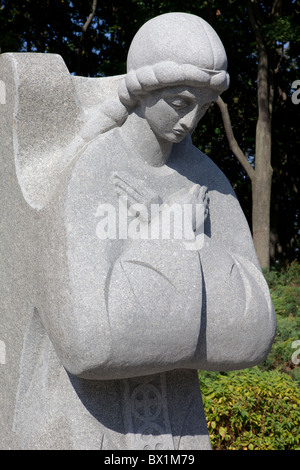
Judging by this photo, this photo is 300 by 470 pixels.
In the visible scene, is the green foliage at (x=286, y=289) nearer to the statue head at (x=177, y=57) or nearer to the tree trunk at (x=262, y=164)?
the tree trunk at (x=262, y=164)

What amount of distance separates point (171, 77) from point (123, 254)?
2.76ft

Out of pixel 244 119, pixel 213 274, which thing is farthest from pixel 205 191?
pixel 244 119

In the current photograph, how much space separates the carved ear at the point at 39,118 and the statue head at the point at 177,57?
0.44 m

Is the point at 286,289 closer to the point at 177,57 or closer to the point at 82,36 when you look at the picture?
the point at 82,36

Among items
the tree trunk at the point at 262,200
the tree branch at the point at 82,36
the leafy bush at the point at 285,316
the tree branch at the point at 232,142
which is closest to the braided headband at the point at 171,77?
the leafy bush at the point at 285,316

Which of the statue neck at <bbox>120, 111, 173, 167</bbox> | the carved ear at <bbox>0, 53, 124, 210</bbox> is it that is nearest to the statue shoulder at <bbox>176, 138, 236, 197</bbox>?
the statue neck at <bbox>120, 111, 173, 167</bbox>

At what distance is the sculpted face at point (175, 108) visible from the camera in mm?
2854

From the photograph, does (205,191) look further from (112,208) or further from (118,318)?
(118,318)

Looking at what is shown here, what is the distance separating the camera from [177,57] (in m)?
2.78

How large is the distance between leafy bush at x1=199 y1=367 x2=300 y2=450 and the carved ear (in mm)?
2671

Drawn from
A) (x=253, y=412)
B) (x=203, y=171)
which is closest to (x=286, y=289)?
(x=253, y=412)

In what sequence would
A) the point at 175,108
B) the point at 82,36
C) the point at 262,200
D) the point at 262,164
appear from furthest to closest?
the point at 82,36 → the point at 262,164 → the point at 262,200 → the point at 175,108

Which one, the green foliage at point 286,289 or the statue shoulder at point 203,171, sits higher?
the statue shoulder at point 203,171

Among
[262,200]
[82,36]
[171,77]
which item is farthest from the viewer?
[82,36]
